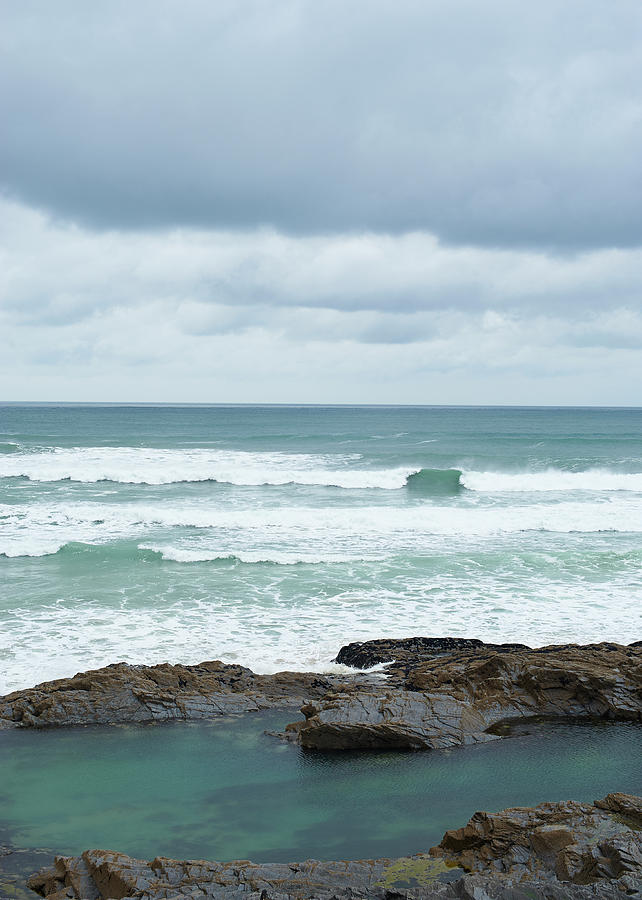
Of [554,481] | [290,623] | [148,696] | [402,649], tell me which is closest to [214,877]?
[148,696]

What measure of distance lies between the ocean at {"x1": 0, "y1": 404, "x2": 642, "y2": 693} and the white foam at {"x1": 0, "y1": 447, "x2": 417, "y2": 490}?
0.68ft

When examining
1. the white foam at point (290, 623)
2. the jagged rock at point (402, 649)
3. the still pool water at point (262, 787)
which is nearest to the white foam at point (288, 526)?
the white foam at point (290, 623)

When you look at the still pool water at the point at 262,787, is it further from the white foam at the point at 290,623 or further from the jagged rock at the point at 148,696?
the white foam at the point at 290,623

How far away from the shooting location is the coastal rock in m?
8.09

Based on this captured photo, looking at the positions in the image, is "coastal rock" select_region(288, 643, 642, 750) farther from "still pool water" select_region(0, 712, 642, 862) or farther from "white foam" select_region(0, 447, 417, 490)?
"white foam" select_region(0, 447, 417, 490)

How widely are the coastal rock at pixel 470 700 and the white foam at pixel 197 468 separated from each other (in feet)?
69.9

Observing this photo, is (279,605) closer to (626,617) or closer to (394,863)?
(626,617)

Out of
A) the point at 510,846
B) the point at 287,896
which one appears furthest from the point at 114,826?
the point at 510,846

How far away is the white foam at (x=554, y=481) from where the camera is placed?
30.4m

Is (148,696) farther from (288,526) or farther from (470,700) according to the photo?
(288,526)

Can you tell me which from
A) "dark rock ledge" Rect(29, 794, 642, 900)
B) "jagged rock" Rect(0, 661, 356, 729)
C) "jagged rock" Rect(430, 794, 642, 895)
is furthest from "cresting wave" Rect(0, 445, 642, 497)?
"dark rock ledge" Rect(29, 794, 642, 900)

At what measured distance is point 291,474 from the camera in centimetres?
3356

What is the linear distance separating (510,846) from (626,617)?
844 cm

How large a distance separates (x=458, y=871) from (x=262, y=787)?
264 centimetres
